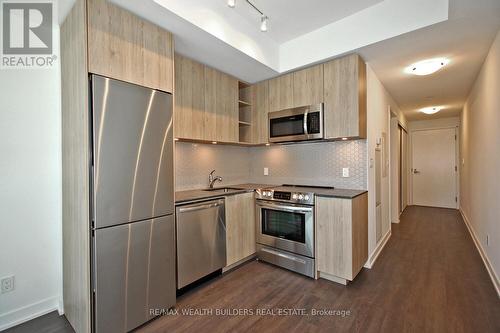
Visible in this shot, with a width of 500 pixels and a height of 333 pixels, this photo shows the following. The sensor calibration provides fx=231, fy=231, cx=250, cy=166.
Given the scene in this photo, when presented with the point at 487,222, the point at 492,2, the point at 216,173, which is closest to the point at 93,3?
the point at 216,173

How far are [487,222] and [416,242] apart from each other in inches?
43.5

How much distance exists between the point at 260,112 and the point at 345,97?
126cm

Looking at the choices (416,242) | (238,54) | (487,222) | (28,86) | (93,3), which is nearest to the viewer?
(93,3)

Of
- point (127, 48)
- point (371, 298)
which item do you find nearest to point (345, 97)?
point (371, 298)

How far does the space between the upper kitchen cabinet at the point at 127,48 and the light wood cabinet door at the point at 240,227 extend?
151 centimetres

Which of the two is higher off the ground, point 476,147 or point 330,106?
point 330,106

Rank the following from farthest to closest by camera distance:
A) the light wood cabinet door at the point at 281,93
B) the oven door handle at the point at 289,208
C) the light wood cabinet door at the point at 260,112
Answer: the light wood cabinet door at the point at 260,112
the light wood cabinet door at the point at 281,93
the oven door handle at the point at 289,208

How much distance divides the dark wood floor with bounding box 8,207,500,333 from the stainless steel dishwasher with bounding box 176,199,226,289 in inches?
8.2

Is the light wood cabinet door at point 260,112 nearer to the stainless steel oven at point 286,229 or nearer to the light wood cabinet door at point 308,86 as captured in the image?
the light wood cabinet door at point 308,86

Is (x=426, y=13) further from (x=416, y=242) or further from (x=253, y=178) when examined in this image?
(x=416, y=242)

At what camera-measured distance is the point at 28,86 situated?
2.03 m

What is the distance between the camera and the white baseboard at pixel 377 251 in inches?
115

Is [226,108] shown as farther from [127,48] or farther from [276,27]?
[127,48]

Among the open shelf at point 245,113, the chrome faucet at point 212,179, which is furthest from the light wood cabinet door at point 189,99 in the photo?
the open shelf at point 245,113
